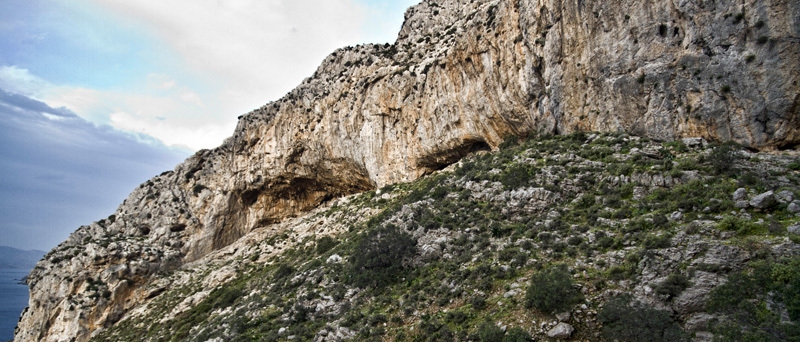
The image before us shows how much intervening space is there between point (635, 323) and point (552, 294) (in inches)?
85.4

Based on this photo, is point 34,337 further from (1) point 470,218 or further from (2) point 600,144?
(2) point 600,144

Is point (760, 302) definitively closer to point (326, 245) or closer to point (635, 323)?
point (635, 323)

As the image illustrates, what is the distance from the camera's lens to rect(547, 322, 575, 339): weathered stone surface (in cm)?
1072

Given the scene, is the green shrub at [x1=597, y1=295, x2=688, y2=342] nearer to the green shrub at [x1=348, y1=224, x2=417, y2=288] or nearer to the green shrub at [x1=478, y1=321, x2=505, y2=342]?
the green shrub at [x1=478, y1=321, x2=505, y2=342]

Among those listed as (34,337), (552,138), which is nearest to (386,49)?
(552,138)

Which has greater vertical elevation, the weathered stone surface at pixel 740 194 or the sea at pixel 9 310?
the weathered stone surface at pixel 740 194

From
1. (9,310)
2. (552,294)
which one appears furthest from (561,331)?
(9,310)

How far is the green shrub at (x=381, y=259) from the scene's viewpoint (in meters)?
18.8

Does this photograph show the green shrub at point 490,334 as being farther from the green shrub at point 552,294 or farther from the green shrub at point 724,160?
the green shrub at point 724,160

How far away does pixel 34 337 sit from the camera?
37.3 metres

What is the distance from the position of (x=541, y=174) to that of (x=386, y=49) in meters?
26.0

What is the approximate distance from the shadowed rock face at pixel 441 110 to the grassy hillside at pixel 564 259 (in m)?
2.21

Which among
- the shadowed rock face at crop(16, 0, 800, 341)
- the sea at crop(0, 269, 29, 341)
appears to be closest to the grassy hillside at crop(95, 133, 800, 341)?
the shadowed rock face at crop(16, 0, 800, 341)

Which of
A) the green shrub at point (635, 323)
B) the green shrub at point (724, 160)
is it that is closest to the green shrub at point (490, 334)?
the green shrub at point (635, 323)
